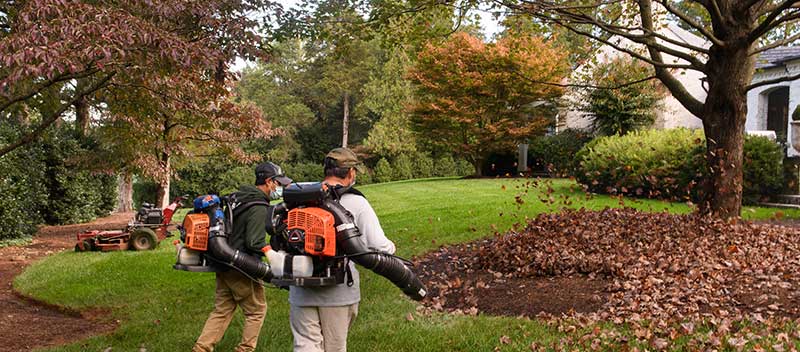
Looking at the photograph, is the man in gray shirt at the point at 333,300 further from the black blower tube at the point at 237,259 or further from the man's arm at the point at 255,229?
the man's arm at the point at 255,229

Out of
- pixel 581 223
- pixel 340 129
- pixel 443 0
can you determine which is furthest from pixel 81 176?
pixel 340 129

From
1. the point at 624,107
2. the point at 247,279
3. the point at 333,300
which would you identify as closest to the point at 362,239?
the point at 333,300

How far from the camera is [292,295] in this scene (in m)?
4.17

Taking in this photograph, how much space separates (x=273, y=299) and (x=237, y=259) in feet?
10.7

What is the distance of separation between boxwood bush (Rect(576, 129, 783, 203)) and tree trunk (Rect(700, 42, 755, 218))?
3506 mm

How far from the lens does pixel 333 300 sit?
4031 millimetres

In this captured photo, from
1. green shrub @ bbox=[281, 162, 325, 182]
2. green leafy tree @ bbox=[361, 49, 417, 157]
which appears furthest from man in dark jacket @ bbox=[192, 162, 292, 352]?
green shrub @ bbox=[281, 162, 325, 182]

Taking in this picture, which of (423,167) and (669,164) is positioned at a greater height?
(669,164)

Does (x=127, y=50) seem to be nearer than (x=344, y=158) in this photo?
No

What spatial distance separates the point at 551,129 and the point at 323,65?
23917 mm

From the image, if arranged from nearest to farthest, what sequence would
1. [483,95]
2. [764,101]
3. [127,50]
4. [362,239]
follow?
1. [362,239]
2. [127,50]
3. [764,101]
4. [483,95]

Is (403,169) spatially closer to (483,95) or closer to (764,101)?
(483,95)

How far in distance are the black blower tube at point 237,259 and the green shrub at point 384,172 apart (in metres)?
34.6

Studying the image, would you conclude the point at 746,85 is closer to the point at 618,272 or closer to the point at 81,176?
the point at 618,272
